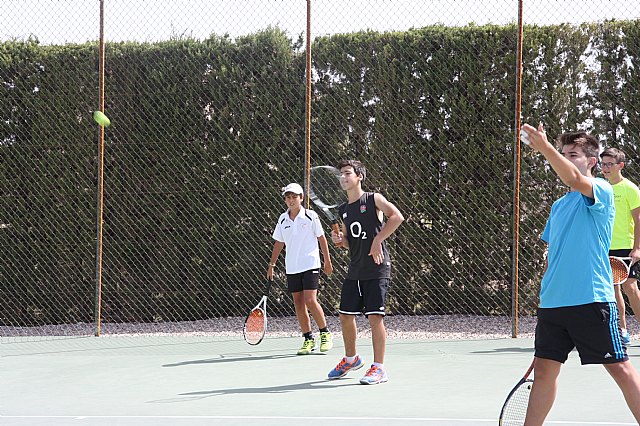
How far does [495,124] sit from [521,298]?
1.69 metres

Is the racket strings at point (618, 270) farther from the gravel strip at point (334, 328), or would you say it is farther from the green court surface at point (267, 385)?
the gravel strip at point (334, 328)

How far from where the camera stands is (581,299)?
383cm

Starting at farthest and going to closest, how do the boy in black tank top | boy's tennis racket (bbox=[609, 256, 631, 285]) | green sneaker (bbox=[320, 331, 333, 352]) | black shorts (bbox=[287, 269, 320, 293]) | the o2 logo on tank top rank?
green sneaker (bbox=[320, 331, 333, 352]), black shorts (bbox=[287, 269, 320, 293]), boy's tennis racket (bbox=[609, 256, 631, 285]), the o2 logo on tank top, the boy in black tank top

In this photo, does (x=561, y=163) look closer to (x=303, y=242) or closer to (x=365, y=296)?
(x=365, y=296)

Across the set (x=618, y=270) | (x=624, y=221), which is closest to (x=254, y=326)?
(x=618, y=270)

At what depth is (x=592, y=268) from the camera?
3.87m

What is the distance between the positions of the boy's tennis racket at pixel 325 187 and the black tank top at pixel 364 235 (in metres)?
1.95

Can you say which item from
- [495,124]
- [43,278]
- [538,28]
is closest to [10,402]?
[43,278]

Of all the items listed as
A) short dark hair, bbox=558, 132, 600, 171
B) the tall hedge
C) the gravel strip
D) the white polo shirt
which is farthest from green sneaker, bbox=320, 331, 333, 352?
short dark hair, bbox=558, 132, 600, 171

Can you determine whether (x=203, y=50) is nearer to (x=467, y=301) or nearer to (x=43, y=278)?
(x=43, y=278)

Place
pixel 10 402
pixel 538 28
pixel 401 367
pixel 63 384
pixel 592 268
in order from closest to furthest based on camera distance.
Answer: pixel 592 268
pixel 10 402
pixel 63 384
pixel 401 367
pixel 538 28

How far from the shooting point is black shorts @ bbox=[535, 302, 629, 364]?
3787 mm

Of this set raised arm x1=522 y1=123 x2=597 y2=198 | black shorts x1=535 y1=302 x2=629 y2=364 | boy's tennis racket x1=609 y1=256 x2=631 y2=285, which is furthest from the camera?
boy's tennis racket x1=609 y1=256 x2=631 y2=285

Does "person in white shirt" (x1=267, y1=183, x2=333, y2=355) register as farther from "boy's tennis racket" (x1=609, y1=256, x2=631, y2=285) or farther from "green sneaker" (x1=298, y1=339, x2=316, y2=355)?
"boy's tennis racket" (x1=609, y1=256, x2=631, y2=285)
